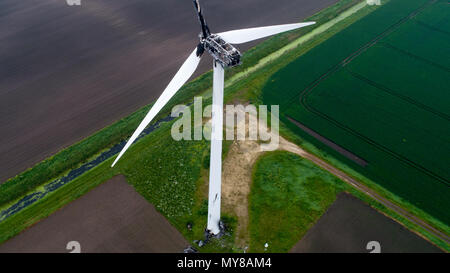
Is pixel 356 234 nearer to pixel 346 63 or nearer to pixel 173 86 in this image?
pixel 173 86

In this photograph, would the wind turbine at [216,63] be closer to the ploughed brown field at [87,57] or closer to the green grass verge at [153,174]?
the green grass verge at [153,174]

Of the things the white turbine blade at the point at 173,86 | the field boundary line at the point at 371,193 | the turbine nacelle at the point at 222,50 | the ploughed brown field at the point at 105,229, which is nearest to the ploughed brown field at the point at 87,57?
the ploughed brown field at the point at 105,229

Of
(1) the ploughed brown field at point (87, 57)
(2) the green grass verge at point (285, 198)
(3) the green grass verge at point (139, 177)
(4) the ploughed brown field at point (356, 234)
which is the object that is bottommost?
(4) the ploughed brown field at point (356, 234)

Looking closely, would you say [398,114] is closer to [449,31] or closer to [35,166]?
[449,31]

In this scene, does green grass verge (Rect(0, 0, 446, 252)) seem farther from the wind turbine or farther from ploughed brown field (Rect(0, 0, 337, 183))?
the wind turbine

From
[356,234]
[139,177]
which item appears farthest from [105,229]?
[356,234]
